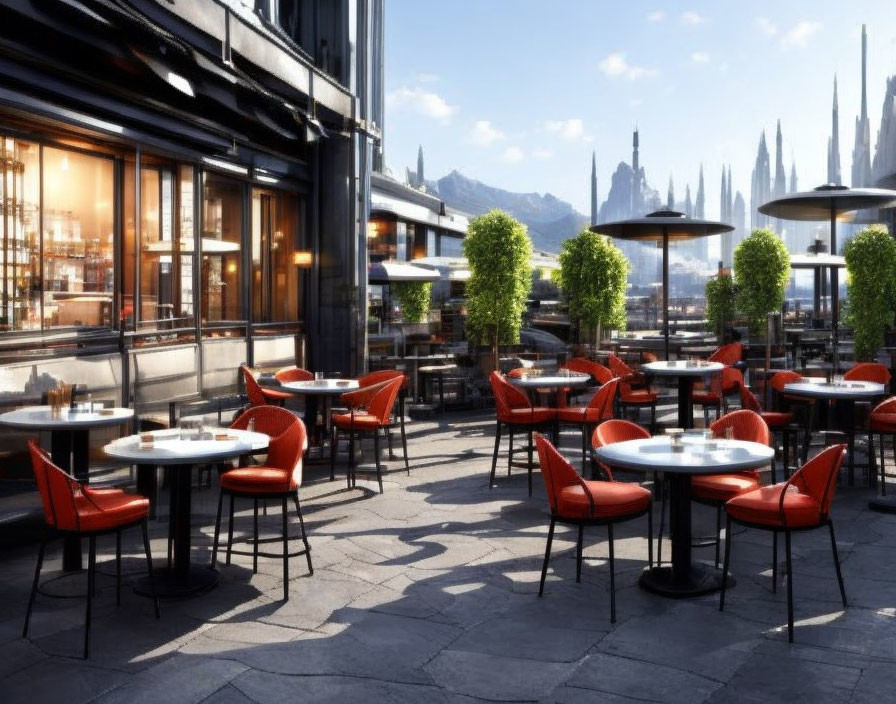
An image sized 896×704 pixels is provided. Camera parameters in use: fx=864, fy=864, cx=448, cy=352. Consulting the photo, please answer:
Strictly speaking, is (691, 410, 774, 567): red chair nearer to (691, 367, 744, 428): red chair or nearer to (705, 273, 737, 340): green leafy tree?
(691, 367, 744, 428): red chair

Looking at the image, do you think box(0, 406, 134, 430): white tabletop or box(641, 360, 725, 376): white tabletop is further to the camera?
box(641, 360, 725, 376): white tabletop

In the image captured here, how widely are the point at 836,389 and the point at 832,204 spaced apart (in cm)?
433

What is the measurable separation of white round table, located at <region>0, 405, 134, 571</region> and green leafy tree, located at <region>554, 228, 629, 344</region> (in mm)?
8516

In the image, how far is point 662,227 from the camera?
10.4m

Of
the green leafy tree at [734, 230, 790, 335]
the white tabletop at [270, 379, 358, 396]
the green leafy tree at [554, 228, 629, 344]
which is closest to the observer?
the white tabletop at [270, 379, 358, 396]

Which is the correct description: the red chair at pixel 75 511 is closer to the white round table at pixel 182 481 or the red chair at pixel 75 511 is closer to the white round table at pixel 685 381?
the white round table at pixel 182 481

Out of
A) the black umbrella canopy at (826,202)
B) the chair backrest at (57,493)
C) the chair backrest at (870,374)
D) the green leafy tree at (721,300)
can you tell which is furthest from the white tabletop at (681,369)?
the green leafy tree at (721,300)

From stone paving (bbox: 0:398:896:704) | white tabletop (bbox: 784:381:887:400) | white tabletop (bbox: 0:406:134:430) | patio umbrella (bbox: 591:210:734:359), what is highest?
patio umbrella (bbox: 591:210:734:359)

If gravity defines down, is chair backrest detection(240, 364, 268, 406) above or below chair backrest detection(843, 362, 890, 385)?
below

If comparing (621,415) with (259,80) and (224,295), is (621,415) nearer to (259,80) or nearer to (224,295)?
(224,295)

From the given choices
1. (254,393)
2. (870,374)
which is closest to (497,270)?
(254,393)

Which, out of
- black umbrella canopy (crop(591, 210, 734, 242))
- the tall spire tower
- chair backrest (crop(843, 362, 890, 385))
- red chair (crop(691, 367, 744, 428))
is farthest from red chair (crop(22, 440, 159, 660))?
the tall spire tower

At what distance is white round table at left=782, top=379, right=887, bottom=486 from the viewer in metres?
7.12

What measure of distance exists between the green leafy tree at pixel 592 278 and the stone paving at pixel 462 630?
7.14m
